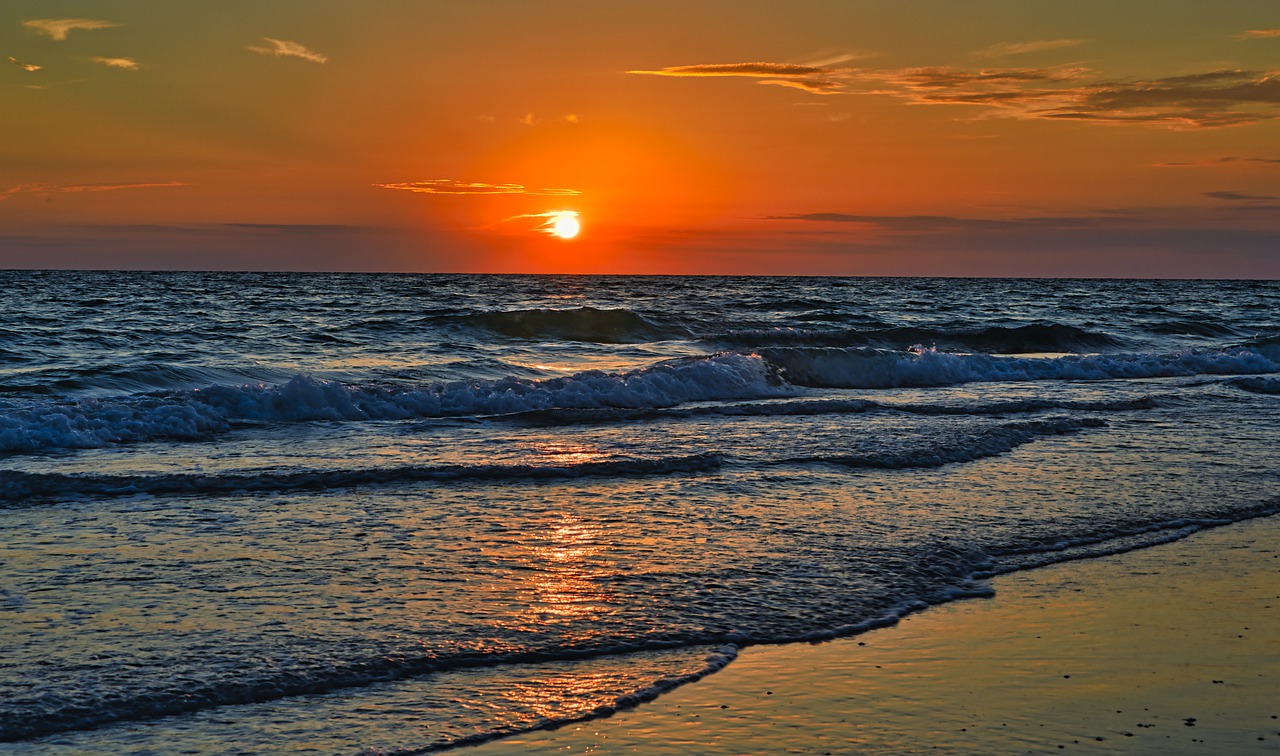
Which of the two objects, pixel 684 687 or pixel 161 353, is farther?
pixel 161 353

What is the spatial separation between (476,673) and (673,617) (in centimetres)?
133

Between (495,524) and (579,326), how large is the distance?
2818 centimetres

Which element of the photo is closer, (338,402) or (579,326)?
(338,402)

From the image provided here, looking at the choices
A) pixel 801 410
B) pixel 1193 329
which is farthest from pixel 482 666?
pixel 1193 329

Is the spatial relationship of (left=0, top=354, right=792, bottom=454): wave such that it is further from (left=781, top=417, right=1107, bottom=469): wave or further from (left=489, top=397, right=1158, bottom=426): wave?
(left=781, top=417, right=1107, bottom=469): wave

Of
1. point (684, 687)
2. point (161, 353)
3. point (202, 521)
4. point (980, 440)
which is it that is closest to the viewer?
point (684, 687)

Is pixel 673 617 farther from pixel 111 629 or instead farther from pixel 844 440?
pixel 844 440

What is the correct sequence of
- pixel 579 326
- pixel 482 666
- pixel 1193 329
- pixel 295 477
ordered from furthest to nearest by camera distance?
pixel 1193 329 < pixel 579 326 < pixel 295 477 < pixel 482 666

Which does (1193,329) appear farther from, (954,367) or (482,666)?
(482,666)

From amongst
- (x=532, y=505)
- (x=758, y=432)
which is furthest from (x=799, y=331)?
(x=532, y=505)

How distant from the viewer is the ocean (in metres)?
5.08

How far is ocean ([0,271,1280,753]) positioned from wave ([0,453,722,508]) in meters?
0.04

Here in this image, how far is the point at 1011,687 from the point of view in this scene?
5102mm

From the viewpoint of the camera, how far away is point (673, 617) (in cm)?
620
